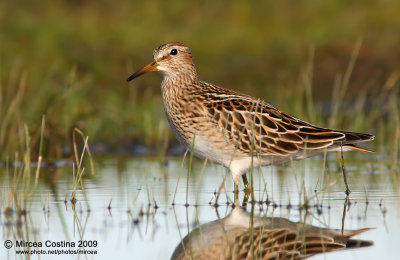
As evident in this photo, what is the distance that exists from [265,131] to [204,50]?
1041 centimetres

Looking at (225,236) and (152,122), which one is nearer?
(225,236)

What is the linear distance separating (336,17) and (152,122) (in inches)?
357

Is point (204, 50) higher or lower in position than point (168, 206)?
higher

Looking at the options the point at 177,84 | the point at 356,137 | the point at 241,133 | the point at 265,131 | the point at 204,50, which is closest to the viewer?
the point at 356,137

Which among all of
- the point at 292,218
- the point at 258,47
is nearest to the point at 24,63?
the point at 258,47

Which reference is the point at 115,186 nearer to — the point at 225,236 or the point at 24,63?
the point at 225,236

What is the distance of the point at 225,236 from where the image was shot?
24.3 ft

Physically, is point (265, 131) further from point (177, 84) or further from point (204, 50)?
point (204, 50)

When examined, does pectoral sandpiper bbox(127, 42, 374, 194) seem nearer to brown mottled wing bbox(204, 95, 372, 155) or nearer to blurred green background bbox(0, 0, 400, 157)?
brown mottled wing bbox(204, 95, 372, 155)

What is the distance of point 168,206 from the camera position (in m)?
8.99

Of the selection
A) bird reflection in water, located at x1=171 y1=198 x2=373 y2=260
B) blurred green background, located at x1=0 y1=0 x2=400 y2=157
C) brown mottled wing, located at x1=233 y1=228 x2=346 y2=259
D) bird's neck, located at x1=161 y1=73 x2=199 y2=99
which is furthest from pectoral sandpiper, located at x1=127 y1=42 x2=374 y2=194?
blurred green background, located at x1=0 y1=0 x2=400 y2=157

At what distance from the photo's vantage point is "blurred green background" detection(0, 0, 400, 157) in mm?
15773

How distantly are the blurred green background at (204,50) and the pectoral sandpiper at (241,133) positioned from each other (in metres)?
4.04

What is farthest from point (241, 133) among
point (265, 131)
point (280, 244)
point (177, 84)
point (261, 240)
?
point (280, 244)
